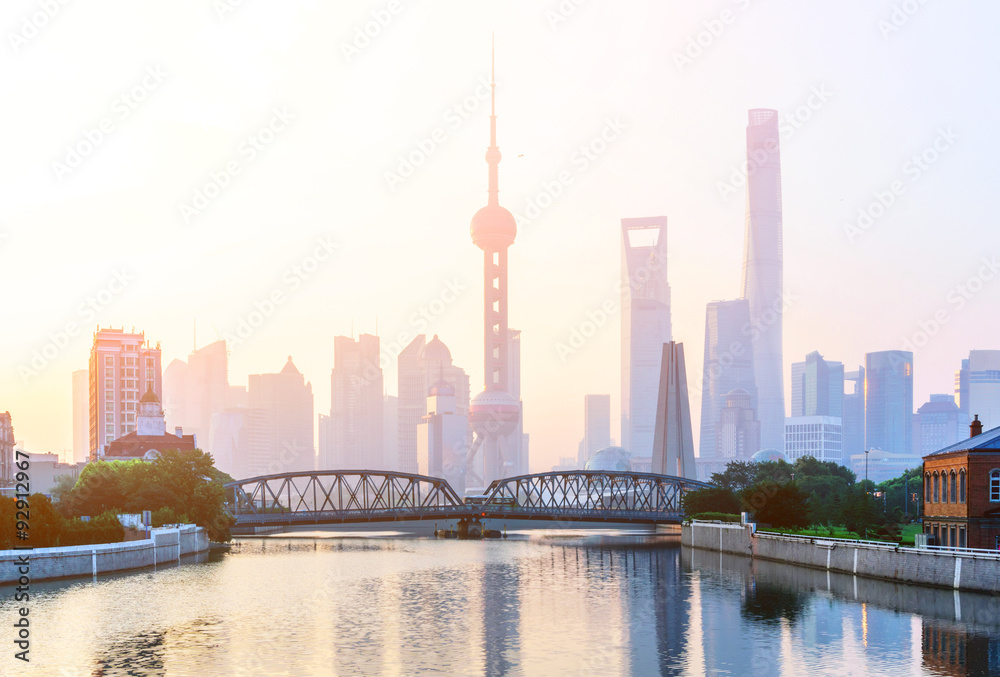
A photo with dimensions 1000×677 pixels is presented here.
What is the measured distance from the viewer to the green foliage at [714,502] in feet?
540

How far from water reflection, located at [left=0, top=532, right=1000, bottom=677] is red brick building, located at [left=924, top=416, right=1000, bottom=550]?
767 centimetres

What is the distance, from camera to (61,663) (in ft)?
178

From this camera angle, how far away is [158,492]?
130500 millimetres

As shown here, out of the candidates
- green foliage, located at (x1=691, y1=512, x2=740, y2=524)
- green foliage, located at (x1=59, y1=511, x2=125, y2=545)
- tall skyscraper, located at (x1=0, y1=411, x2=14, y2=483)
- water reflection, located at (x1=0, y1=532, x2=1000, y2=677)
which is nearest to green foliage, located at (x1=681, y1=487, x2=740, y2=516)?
green foliage, located at (x1=691, y1=512, x2=740, y2=524)

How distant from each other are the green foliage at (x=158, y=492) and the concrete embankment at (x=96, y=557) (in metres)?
9.47

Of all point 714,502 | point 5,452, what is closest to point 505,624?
point 714,502

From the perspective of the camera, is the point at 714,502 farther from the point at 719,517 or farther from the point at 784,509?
the point at 784,509

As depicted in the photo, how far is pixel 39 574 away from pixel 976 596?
6777cm

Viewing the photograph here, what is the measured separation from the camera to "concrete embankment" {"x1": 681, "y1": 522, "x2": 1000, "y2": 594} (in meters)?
74.4

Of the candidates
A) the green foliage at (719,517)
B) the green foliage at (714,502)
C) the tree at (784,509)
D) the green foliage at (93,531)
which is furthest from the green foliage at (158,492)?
the green foliage at (714,502)

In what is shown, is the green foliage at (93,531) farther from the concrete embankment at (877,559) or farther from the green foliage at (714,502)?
the green foliage at (714,502)

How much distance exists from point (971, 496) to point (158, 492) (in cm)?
8679

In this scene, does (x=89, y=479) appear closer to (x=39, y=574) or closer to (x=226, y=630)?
(x=39, y=574)

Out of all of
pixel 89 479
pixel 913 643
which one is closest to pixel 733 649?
pixel 913 643
